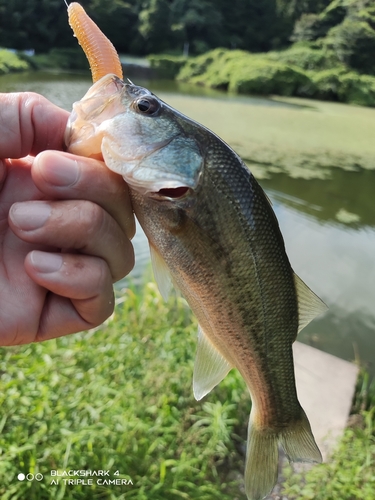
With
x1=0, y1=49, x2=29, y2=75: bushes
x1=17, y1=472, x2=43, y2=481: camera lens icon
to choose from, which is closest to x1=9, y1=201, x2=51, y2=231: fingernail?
x1=17, y1=472, x2=43, y2=481: camera lens icon

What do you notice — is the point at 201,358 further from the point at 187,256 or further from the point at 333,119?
the point at 333,119

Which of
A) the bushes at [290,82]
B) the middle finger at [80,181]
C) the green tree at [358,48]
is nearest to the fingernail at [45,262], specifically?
the middle finger at [80,181]

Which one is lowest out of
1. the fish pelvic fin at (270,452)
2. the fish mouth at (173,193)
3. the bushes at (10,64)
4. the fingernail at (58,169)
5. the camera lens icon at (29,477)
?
the bushes at (10,64)

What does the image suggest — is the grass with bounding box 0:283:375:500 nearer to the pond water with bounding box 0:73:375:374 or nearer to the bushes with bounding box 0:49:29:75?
the pond water with bounding box 0:73:375:374

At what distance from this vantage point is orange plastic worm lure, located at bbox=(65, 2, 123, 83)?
4.54 ft

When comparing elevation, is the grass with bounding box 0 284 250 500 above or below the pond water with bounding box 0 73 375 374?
above

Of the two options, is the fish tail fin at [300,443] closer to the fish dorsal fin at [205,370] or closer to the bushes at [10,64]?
the fish dorsal fin at [205,370]

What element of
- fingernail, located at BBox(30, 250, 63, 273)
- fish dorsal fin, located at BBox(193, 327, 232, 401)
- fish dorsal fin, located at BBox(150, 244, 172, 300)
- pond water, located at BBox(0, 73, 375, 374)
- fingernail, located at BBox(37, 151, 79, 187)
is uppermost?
fingernail, located at BBox(37, 151, 79, 187)

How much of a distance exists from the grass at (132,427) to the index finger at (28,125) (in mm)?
1780

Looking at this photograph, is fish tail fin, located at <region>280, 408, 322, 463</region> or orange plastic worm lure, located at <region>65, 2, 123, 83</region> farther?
fish tail fin, located at <region>280, 408, 322, 463</region>

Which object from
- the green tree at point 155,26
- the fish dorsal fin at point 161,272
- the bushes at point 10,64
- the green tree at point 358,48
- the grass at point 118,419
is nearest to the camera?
the fish dorsal fin at point 161,272

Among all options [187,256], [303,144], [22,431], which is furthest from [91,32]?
[303,144]

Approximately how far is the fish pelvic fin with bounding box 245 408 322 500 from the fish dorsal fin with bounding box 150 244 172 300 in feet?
2.26

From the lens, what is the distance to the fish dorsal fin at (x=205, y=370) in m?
1.56
